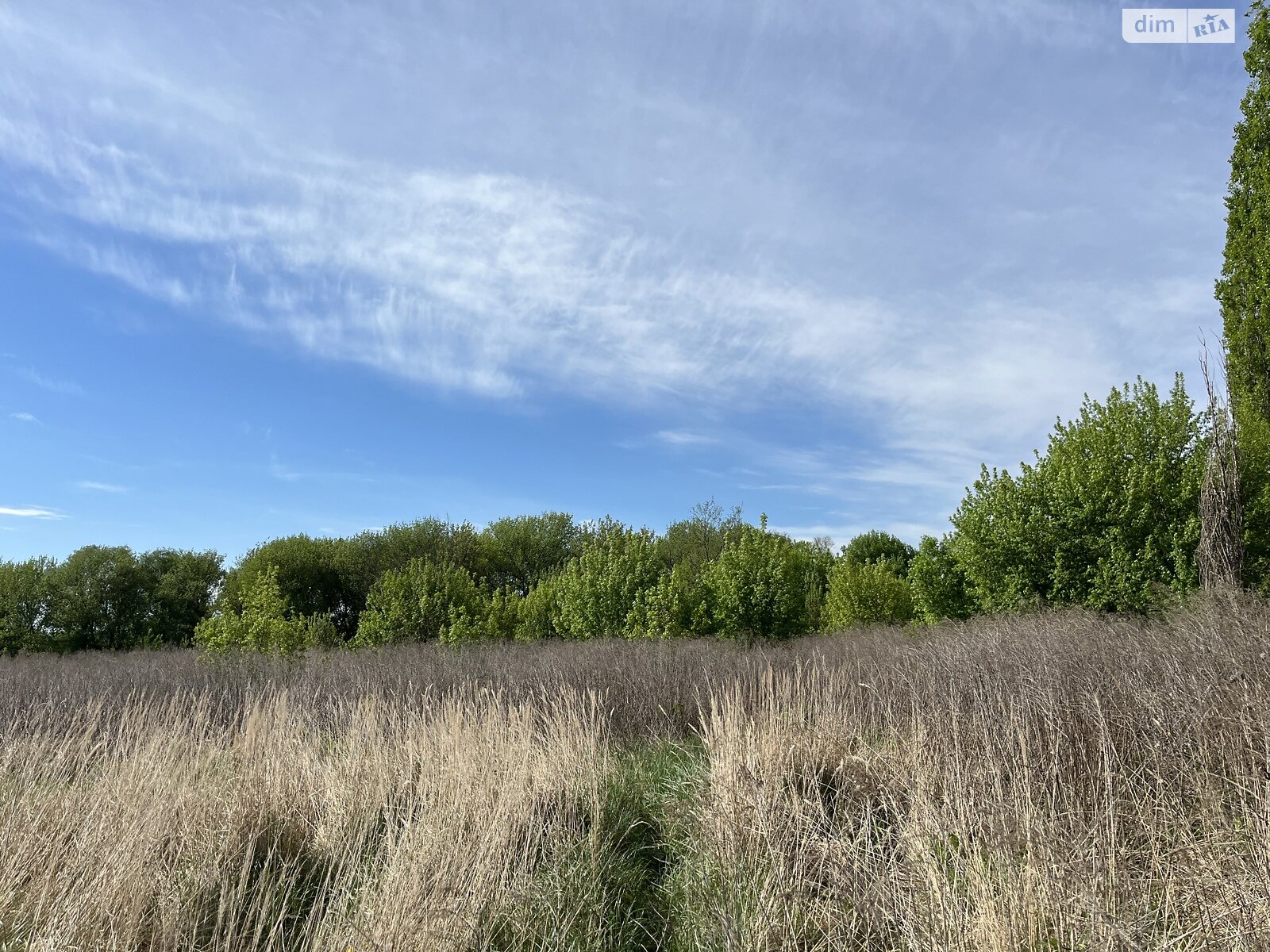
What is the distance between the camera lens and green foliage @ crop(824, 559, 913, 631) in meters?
20.8

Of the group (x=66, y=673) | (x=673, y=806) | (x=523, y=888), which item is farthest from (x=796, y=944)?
(x=66, y=673)

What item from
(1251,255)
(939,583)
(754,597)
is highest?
(1251,255)

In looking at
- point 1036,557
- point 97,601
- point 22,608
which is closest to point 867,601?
point 1036,557

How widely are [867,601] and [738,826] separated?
674 inches

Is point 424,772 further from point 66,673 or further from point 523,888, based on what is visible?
point 66,673

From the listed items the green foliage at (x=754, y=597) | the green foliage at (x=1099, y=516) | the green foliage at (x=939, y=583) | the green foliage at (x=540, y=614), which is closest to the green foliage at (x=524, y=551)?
the green foliage at (x=540, y=614)

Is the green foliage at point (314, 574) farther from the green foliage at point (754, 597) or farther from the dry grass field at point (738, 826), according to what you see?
the dry grass field at point (738, 826)

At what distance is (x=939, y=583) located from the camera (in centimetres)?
1802

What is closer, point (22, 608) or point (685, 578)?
point (685, 578)

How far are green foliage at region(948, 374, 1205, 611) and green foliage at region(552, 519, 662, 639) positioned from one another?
24.8 feet

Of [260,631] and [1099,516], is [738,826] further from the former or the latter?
[260,631]

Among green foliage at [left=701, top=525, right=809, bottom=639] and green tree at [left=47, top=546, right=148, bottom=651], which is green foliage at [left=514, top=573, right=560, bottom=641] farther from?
green tree at [left=47, top=546, right=148, bottom=651]

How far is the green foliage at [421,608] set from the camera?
19.9 m

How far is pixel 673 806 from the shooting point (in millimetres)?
6230
